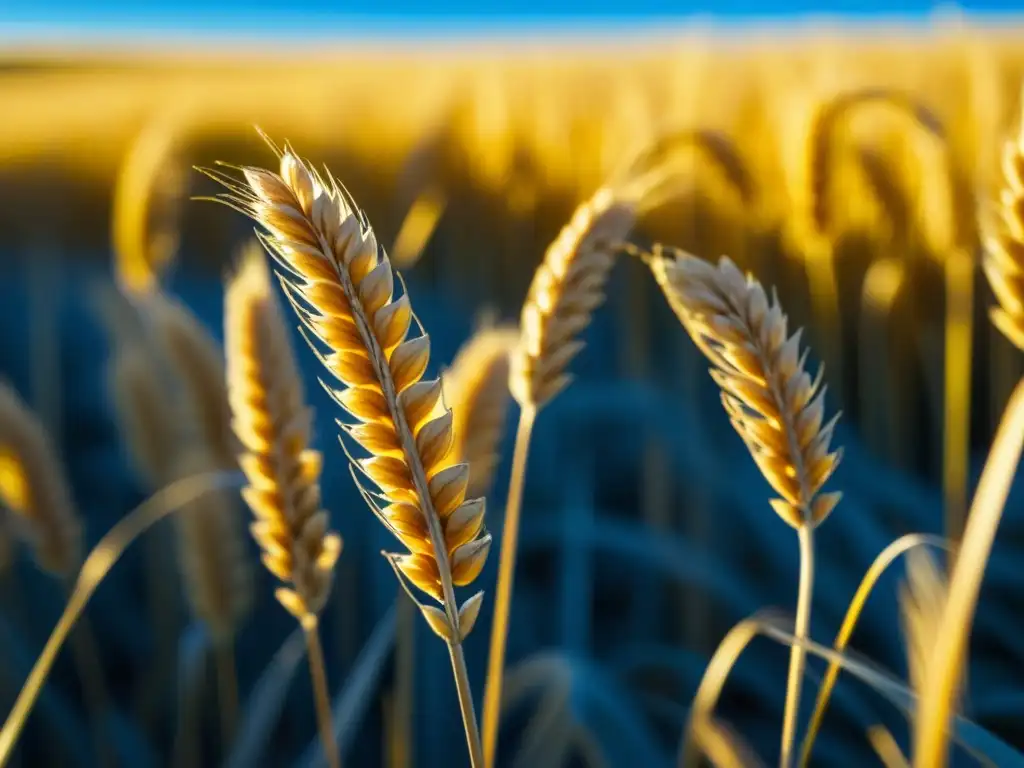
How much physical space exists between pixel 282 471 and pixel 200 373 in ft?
1.22

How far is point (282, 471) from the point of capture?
19.3 inches

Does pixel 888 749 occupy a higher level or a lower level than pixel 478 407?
lower

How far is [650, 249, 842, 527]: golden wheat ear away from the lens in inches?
15.0

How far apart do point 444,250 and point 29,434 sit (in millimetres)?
1380

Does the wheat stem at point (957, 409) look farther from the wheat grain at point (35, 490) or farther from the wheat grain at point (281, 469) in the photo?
the wheat grain at point (35, 490)

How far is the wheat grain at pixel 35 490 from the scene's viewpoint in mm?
717

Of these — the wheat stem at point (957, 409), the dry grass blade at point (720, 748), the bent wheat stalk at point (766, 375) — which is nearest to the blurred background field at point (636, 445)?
the wheat stem at point (957, 409)

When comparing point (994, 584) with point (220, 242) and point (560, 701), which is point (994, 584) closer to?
point (560, 701)

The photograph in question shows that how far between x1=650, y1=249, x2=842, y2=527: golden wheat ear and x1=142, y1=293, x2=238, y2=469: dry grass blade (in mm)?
546

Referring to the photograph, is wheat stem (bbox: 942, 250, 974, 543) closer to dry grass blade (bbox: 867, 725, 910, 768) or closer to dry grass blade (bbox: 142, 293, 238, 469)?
dry grass blade (bbox: 867, 725, 910, 768)

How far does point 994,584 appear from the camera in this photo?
51.0 inches

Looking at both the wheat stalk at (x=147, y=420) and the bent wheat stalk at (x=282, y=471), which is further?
the wheat stalk at (x=147, y=420)

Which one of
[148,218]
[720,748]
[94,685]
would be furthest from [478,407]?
[148,218]

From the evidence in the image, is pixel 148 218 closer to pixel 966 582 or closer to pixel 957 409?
pixel 957 409
